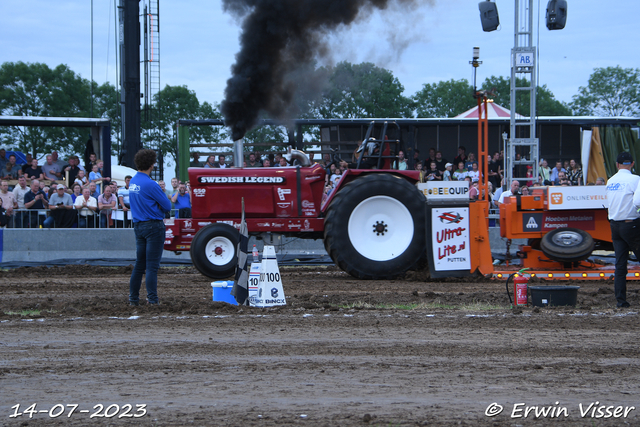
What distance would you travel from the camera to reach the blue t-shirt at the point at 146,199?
6957 millimetres

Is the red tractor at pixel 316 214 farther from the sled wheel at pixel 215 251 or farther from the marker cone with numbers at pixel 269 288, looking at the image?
the marker cone with numbers at pixel 269 288

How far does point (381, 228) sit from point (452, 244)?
3.49ft

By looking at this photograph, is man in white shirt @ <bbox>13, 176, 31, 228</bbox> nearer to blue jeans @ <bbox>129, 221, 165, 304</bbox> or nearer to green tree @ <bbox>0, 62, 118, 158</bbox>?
blue jeans @ <bbox>129, 221, 165, 304</bbox>

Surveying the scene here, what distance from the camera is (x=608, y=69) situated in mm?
65062

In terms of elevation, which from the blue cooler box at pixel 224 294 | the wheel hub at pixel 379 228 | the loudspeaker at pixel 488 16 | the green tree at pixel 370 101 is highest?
the green tree at pixel 370 101

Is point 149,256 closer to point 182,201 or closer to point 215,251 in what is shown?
point 215,251

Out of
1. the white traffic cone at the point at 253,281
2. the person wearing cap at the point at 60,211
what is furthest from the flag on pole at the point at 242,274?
the person wearing cap at the point at 60,211

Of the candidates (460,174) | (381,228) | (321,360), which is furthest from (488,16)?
(321,360)

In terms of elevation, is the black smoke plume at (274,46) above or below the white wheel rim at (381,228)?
above

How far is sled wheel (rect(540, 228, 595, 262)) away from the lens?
30.4 feet

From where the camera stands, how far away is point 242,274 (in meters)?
6.98

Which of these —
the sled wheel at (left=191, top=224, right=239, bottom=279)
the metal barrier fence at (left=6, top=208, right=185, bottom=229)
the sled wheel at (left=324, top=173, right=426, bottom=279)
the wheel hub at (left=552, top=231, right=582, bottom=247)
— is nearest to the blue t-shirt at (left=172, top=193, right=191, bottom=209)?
the metal barrier fence at (left=6, top=208, right=185, bottom=229)

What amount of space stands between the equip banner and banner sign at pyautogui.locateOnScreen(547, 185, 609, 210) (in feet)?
4.52

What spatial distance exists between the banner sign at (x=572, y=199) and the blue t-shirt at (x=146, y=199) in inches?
216
